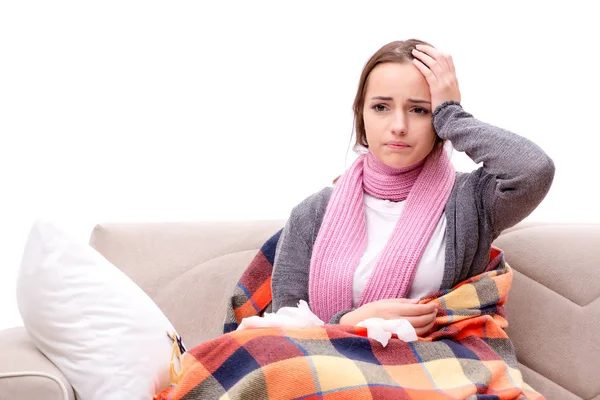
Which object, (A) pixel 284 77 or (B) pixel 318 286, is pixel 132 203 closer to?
(A) pixel 284 77

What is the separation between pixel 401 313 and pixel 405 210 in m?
0.33

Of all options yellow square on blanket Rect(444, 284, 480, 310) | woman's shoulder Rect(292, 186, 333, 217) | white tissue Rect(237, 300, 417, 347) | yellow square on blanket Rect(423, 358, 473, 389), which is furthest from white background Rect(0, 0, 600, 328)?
yellow square on blanket Rect(423, 358, 473, 389)

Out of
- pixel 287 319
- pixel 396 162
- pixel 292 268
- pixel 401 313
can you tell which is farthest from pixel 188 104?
pixel 401 313

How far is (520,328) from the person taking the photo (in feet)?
7.39

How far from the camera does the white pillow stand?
70.3 inches

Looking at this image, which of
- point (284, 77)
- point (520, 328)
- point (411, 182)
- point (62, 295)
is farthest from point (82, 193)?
point (520, 328)

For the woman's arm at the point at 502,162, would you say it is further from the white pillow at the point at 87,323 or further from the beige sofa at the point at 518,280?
the white pillow at the point at 87,323

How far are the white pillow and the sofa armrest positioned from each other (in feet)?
0.13

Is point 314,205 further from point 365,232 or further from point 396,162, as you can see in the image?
point 396,162

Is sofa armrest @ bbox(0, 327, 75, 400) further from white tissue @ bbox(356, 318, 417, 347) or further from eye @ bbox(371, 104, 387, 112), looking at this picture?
eye @ bbox(371, 104, 387, 112)

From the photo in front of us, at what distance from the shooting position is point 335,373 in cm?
163

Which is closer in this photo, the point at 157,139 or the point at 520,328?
the point at 520,328

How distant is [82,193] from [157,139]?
0.33m

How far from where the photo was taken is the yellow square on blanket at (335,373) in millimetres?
1621
